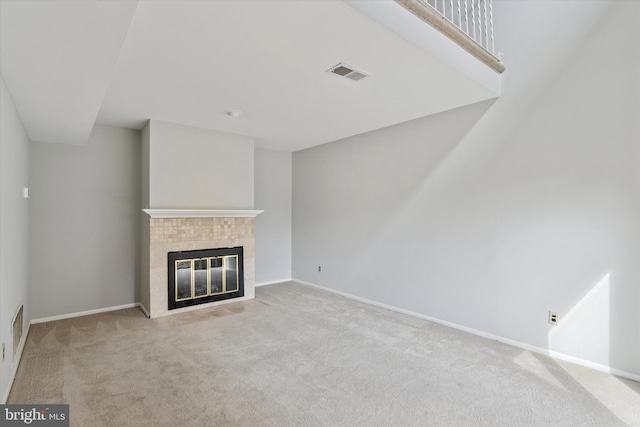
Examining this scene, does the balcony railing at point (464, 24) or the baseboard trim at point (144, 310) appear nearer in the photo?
the balcony railing at point (464, 24)

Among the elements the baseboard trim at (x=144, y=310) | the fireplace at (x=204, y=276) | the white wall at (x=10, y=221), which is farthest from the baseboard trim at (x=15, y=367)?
the fireplace at (x=204, y=276)

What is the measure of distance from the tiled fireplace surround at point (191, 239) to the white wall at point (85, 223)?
2.18 feet

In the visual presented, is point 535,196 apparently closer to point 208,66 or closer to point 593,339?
point 593,339

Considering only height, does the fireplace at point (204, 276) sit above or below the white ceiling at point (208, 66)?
below

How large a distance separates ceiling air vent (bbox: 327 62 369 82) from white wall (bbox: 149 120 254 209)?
7.89 ft

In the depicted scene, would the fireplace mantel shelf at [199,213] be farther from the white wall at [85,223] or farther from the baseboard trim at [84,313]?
the baseboard trim at [84,313]

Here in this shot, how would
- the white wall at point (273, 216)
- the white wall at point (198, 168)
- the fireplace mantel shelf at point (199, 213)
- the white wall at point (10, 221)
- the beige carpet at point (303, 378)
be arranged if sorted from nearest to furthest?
the beige carpet at point (303, 378) < the white wall at point (10, 221) < the fireplace mantel shelf at point (199, 213) < the white wall at point (198, 168) < the white wall at point (273, 216)

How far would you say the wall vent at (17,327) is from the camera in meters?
2.61

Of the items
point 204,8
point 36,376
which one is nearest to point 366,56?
point 204,8

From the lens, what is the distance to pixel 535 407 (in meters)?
2.13

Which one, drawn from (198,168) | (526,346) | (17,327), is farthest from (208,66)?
(526,346)

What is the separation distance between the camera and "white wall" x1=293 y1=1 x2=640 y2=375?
2.55 m

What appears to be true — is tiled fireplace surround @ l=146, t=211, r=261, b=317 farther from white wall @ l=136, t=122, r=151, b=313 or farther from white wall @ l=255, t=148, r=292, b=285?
white wall @ l=255, t=148, r=292, b=285

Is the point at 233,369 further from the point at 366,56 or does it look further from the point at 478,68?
the point at 478,68
